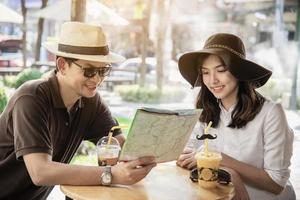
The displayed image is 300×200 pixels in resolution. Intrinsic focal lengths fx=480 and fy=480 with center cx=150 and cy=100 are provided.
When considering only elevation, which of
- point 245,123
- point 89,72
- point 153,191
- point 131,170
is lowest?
point 153,191

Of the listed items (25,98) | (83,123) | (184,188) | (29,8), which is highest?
(29,8)

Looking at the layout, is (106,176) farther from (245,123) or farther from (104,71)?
(245,123)

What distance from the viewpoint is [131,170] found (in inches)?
77.3

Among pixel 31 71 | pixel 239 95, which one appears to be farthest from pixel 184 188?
pixel 31 71

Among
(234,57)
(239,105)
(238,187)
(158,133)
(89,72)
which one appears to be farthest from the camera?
(239,105)

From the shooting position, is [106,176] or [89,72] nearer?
[106,176]

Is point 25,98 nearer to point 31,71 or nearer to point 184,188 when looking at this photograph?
point 184,188

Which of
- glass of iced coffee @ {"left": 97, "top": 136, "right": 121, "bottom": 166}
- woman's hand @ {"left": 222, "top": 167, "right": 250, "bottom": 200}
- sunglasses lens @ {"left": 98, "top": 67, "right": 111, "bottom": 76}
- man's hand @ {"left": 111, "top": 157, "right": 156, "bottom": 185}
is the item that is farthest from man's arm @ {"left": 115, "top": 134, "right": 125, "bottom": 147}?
woman's hand @ {"left": 222, "top": 167, "right": 250, "bottom": 200}

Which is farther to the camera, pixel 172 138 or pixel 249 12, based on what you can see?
pixel 249 12

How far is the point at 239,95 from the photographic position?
8.23ft

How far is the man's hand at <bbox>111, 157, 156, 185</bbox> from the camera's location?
77.4 inches

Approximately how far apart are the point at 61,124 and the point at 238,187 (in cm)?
88

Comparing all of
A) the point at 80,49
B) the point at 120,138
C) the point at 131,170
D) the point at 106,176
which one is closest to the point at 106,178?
the point at 106,176

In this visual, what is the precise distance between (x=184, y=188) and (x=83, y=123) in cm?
68
